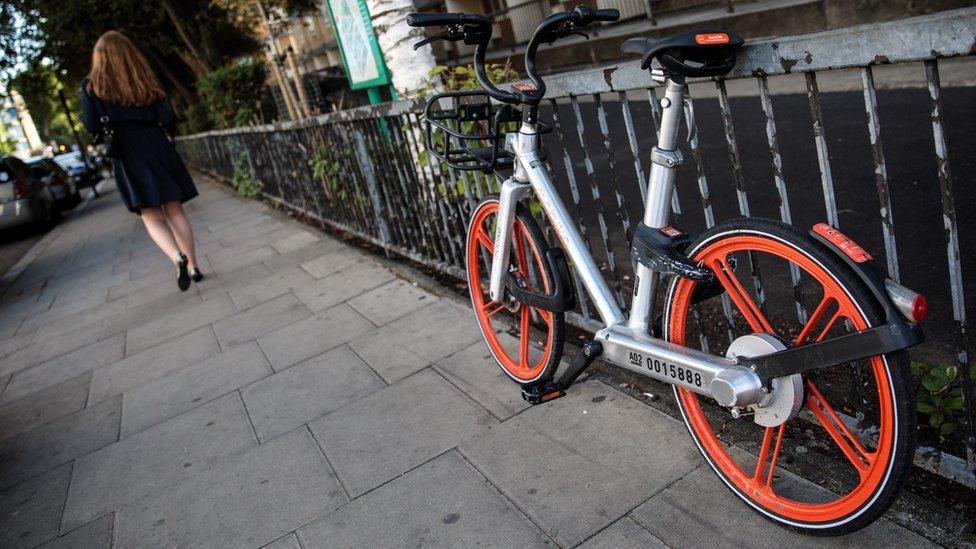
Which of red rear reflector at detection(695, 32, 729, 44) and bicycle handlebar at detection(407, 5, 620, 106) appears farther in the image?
bicycle handlebar at detection(407, 5, 620, 106)

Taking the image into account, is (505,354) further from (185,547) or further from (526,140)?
(185,547)

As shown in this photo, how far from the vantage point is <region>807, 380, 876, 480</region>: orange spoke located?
6.16ft

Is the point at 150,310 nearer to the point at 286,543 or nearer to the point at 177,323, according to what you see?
the point at 177,323

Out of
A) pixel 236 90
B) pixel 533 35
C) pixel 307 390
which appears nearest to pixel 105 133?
pixel 307 390

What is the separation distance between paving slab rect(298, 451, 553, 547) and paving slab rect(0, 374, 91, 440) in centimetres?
258

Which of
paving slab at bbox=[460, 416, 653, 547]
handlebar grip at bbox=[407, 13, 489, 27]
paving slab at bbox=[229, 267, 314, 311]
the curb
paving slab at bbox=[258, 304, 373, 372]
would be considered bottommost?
paving slab at bbox=[460, 416, 653, 547]

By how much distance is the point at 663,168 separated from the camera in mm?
2215

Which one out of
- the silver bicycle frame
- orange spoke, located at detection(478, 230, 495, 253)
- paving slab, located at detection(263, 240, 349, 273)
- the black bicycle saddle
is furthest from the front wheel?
paving slab, located at detection(263, 240, 349, 273)

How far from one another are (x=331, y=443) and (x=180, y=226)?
417 cm

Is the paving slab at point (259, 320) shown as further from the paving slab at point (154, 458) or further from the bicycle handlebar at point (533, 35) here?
the bicycle handlebar at point (533, 35)

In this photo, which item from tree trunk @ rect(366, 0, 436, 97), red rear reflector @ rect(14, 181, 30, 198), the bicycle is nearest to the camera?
the bicycle

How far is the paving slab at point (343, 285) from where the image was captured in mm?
5465

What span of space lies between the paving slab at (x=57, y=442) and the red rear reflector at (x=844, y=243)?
3512 mm

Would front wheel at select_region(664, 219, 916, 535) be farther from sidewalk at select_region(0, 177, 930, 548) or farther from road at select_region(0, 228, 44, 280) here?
road at select_region(0, 228, 44, 280)
